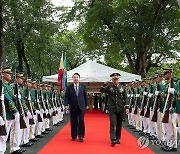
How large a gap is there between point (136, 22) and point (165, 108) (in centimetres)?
1530

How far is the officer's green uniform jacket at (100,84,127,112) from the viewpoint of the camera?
8.49m

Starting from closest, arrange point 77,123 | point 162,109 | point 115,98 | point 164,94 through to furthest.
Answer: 1. point 164,94
2. point 162,109
3. point 115,98
4. point 77,123

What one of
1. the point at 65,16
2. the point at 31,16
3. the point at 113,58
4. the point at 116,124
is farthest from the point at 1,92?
the point at 113,58

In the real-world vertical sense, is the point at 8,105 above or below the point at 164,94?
below

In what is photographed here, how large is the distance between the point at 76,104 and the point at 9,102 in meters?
2.72

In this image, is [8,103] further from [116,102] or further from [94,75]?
[94,75]

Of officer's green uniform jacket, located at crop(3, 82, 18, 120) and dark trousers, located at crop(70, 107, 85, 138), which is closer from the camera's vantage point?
officer's green uniform jacket, located at crop(3, 82, 18, 120)

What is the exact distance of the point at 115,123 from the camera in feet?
27.7

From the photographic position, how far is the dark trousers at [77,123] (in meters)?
9.09

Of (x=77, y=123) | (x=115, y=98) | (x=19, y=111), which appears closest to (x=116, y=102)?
(x=115, y=98)

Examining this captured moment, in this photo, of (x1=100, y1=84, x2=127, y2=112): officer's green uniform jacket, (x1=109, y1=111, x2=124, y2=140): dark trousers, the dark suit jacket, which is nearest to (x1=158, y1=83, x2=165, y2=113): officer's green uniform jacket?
(x1=100, y1=84, x2=127, y2=112): officer's green uniform jacket

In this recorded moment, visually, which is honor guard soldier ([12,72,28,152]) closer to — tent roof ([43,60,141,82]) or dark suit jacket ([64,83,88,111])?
dark suit jacket ([64,83,88,111])

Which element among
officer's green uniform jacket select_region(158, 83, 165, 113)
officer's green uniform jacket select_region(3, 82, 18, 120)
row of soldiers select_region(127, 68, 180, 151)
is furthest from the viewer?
officer's green uniform jacket select_region(158, 83, 165, 113)

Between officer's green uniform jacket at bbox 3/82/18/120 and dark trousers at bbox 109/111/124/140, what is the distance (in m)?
2.44
